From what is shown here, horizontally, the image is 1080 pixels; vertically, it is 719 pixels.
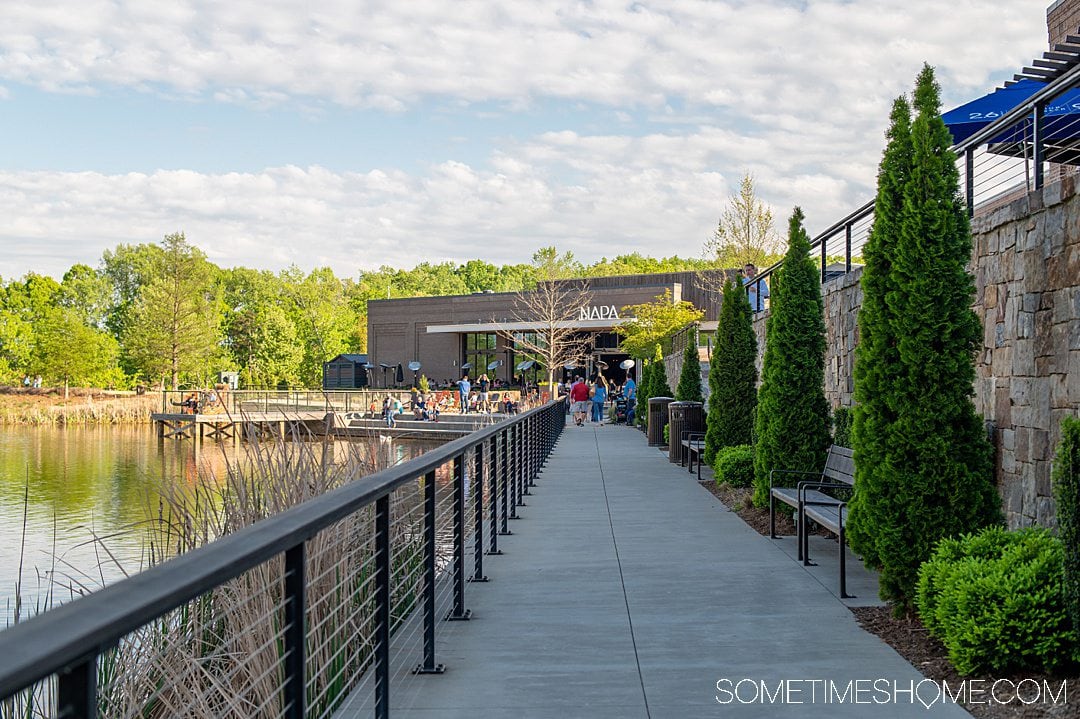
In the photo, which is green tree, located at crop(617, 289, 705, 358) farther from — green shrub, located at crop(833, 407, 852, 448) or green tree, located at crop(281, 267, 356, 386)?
green tree, located at crop(281, 267, 356, 386)

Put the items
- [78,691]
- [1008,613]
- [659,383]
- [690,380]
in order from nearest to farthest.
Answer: [78,691] → [1008,613] → [690,380] → [659,383]

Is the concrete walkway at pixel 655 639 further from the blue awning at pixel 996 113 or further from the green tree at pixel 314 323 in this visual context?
the green tree at pixel 314 323

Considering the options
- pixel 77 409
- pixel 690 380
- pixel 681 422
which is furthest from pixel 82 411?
pixel 681 422

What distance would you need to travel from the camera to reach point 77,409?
52125mm

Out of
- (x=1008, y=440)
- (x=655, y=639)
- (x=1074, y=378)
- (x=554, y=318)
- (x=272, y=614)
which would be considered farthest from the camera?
(x=554, y=318)

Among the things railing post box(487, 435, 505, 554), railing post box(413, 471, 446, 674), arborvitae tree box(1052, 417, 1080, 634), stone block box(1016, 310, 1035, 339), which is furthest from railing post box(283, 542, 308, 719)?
railing post box(487, 435, 505, 554)

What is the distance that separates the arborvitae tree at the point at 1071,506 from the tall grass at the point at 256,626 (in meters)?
2.89

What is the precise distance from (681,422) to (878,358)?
1132 cm

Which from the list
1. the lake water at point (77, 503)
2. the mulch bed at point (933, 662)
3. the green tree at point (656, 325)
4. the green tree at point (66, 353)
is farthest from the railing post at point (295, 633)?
the green tree at point (66, 353)

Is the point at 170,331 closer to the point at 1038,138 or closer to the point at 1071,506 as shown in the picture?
the point at 1038,138

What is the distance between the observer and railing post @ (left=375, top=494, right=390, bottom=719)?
3.74m

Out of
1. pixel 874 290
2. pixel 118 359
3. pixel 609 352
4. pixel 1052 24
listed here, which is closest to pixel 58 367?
pixel 118 359

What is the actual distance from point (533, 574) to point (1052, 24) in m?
15.0

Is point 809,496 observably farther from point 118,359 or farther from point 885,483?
point 118,359
